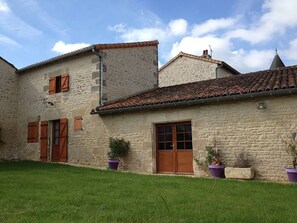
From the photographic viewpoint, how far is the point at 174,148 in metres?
9.84

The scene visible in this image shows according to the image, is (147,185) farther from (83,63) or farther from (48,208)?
(83,63)

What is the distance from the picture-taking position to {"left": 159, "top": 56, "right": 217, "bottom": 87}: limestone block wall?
54.3ft

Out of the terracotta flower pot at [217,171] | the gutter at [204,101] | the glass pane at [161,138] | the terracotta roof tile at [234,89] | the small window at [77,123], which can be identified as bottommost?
the terracotta flower pot at [217,171]

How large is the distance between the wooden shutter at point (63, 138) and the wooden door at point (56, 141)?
0.52m

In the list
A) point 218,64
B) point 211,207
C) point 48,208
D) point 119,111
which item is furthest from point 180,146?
point 218,64

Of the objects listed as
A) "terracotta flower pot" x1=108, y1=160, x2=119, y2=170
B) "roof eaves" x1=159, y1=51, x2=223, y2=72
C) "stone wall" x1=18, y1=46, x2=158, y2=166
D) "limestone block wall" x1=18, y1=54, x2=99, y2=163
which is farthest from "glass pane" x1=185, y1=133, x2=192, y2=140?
"roof eaves" x1=159, y1=51, x2=223, y2=72

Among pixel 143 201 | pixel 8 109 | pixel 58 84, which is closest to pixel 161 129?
pixel 143 201

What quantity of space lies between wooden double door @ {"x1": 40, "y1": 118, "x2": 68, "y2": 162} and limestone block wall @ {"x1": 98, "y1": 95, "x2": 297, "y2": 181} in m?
3.77

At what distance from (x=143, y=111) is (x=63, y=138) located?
167 inches

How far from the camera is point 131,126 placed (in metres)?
10.6

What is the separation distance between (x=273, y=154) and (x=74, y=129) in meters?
7.72

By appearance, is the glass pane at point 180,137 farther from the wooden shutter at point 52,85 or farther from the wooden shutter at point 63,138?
the wooden shutter at point 52,85

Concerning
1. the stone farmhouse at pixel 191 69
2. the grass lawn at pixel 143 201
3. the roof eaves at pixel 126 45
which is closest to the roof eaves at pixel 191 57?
the stone farmhouse at pixel 191 69

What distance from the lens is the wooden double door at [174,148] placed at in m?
9.54
